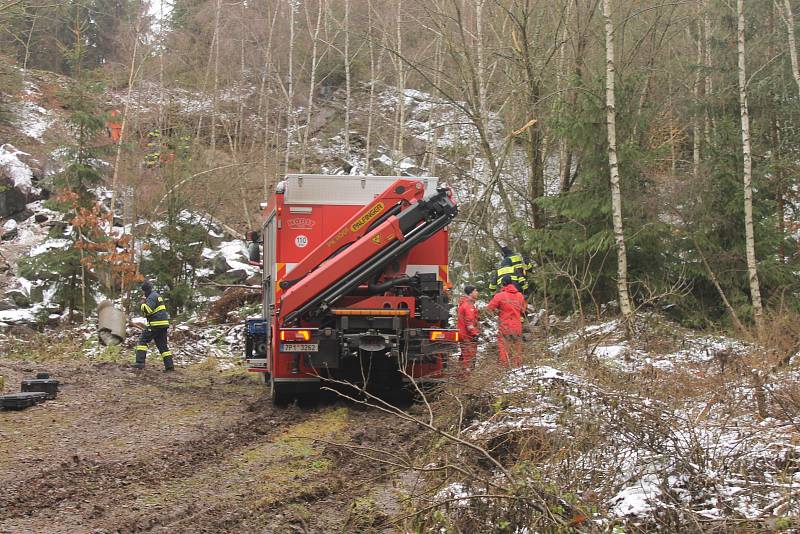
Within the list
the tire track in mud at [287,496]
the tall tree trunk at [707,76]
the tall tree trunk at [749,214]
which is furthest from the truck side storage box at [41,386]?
the tall tree trunk at [707,76]

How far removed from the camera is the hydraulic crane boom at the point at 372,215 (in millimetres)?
10141

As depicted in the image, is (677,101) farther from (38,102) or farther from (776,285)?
(38,102)

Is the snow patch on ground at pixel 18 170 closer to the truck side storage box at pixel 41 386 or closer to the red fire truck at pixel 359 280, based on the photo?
the truck side storage box at pixel 41 386

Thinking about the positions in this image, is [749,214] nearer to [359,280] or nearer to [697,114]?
[697,114]

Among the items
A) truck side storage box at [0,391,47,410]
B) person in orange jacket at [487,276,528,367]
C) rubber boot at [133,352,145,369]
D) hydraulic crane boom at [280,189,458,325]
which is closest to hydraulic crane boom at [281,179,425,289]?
hydraulic crane boom at [280,189,458,325]

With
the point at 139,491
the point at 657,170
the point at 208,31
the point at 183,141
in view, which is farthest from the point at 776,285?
the point at 208,31

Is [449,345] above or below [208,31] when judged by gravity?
below

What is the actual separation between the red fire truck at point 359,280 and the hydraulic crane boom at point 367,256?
0.01 m

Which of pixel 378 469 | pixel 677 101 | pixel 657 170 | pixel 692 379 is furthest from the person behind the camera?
pixel 677 101

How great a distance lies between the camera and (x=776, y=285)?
1603 cm

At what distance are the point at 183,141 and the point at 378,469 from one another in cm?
2243

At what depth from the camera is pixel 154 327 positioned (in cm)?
1565

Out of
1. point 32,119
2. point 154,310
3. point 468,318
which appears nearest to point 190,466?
point 468,318

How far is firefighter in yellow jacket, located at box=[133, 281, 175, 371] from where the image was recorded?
1547 centimetres
